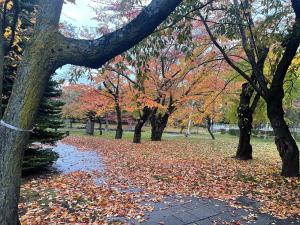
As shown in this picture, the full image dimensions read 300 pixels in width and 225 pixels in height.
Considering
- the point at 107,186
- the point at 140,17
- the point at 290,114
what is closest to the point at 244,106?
the point at 107,186

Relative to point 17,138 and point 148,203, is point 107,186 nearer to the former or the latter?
point 148,203

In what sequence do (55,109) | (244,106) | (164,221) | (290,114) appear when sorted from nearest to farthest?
(164,221), (55,109), (244,106), (290,114)

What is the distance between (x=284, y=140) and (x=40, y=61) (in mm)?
7742

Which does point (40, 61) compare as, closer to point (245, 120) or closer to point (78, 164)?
point (78, 164)

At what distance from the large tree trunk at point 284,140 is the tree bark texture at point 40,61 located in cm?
649

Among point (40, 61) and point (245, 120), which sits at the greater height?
point (40, 61)

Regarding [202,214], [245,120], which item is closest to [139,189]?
[202,214]

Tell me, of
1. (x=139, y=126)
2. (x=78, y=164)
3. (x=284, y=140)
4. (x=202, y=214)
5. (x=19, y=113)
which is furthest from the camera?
(x=139, y=126)

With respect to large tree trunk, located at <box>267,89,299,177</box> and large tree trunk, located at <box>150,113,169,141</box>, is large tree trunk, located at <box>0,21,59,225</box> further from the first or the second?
large tree trunk, located at <box>150,113,169,141</box>

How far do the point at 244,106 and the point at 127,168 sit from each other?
5715 mm

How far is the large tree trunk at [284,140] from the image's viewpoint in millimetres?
8586

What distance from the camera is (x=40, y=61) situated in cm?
332

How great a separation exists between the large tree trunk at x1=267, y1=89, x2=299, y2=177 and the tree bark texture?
6489 millimetres

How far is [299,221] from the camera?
525cm
